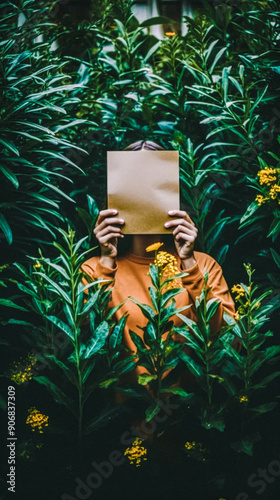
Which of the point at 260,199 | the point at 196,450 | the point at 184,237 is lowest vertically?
Result: the point at 196,450

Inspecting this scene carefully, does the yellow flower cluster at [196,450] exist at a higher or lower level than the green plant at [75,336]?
lower

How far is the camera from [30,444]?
55.6 inches

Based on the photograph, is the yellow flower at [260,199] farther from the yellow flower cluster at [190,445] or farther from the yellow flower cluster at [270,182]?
the yellow flower cluster at [190,445]

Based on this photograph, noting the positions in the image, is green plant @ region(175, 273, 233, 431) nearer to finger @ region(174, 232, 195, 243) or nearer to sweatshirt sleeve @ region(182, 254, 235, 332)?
sweatshirt sleeve @ region(182, 254, 235, 332)

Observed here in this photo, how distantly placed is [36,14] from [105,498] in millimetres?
2145

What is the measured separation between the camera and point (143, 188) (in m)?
1.66

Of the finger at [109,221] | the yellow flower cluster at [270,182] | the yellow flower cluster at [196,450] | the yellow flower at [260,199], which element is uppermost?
the yellow flower cluster at [270,182]

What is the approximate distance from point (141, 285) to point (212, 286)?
1.15 ft

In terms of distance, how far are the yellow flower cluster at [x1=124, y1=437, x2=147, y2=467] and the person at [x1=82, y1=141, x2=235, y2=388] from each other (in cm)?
36

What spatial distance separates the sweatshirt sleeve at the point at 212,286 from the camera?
1.60m

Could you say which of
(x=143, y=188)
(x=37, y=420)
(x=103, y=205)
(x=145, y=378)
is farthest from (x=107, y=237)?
(x=37, y=420)

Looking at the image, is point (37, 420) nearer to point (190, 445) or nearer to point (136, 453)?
point (136, 453)

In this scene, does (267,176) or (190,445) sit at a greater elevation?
(267,176)

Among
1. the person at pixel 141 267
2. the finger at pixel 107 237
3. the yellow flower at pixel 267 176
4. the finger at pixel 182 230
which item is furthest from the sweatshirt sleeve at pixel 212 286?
the yellow flower at pixel 267 176
